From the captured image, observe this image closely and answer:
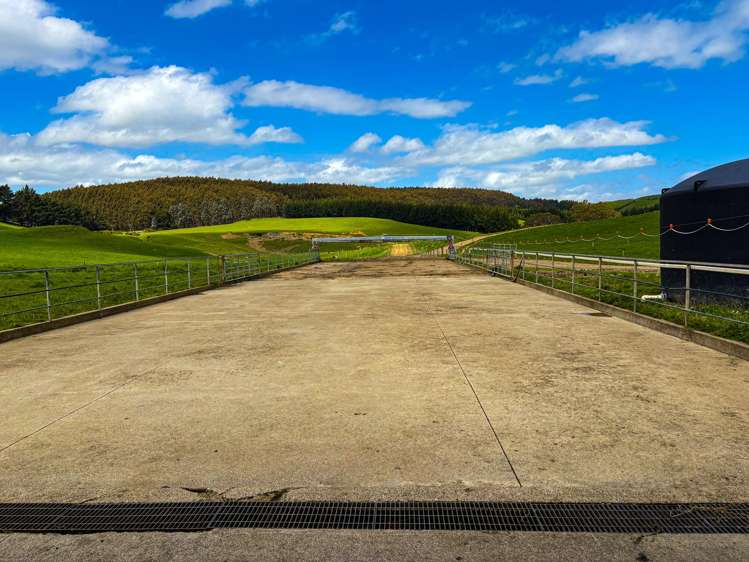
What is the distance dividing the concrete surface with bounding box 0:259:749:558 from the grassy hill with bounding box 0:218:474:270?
2934 cm

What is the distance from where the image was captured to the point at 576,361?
7746 millimetres

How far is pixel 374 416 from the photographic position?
534 centimetres

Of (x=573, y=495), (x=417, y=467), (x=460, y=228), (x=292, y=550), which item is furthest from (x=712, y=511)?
(x=460, y=228)

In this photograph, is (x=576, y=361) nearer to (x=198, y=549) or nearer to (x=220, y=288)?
(x=198, y=549)

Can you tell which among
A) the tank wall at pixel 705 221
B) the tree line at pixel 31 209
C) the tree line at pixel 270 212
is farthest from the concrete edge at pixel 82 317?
the tree line at pixel 270 212

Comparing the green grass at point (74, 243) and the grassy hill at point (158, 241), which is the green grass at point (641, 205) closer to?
the grassy hill at point (158, 241)

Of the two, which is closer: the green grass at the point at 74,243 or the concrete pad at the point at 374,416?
the concrete pad at the point at 374,416

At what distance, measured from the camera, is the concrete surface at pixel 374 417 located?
385 centimetres

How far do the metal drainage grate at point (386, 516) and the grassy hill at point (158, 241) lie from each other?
33.3m

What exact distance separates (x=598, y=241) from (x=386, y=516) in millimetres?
66419

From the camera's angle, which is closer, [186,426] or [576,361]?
[186,426]

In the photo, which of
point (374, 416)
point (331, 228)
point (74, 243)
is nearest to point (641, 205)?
point (331, 228)

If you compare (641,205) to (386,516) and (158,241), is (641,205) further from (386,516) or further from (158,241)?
(386,516)

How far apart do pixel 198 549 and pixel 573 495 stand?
2291mm
